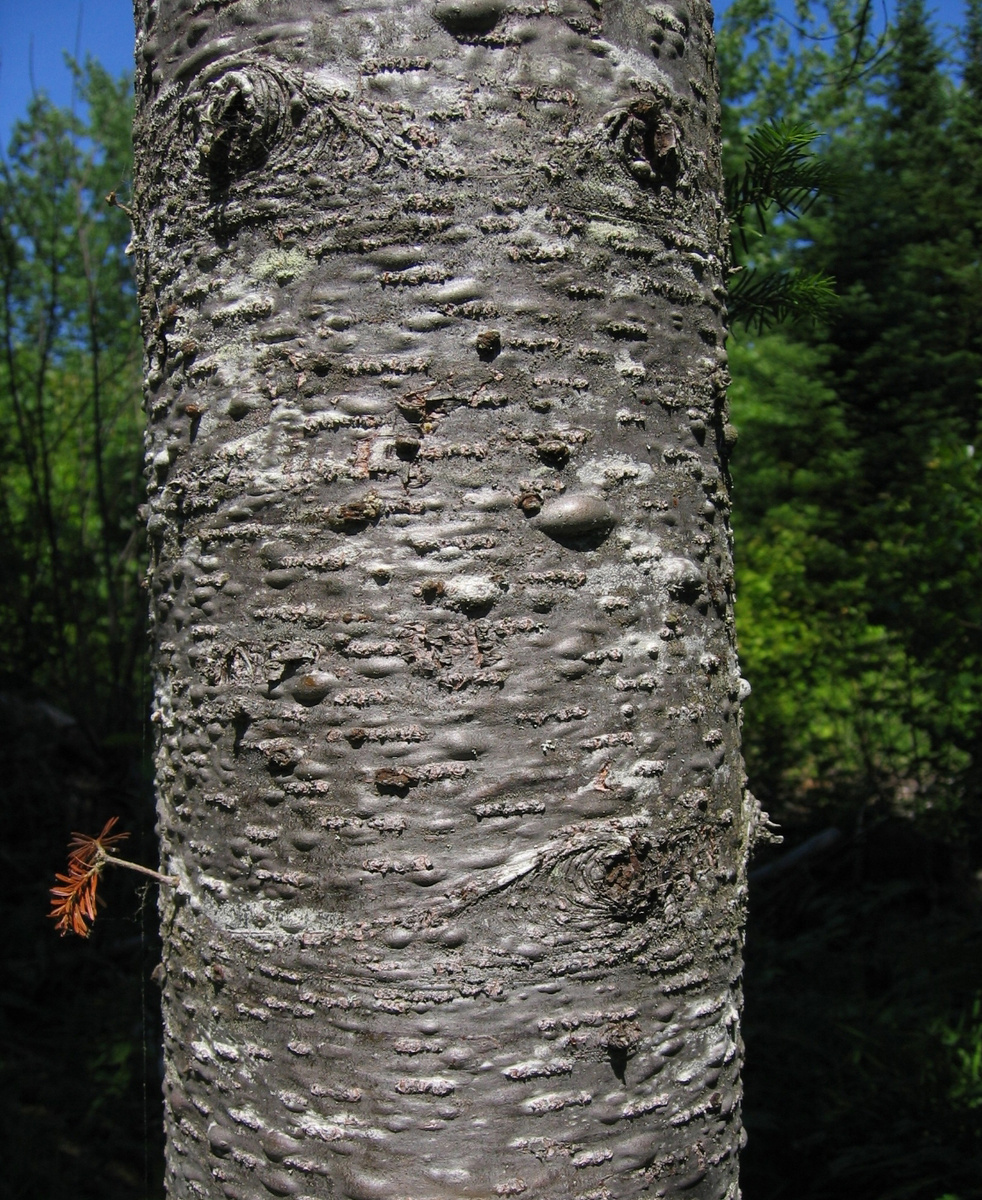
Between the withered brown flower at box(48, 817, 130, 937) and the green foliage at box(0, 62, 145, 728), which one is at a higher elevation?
the green foliage at box(0, 62, 145, 728)

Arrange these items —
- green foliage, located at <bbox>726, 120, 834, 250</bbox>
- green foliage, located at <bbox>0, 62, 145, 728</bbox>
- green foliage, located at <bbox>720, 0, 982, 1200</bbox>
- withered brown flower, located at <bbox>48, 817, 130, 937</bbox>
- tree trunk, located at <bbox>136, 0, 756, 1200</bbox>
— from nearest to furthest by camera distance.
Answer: tree trunk, located at <bbox>136, 0, 756, 1200</bbox>
withered brown flower, located at <bbox>48, 817, 130, 937</bbox>
green foliage, located at <bbox>726, 120, 834, 250</bbox>
green foliage, located at <bbox>720, 0, 982, 1200</bbox>
green foliage, located at <bbox>0, 62, 145, 728</bbox>

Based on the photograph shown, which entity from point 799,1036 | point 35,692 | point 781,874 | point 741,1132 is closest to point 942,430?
point 781,874

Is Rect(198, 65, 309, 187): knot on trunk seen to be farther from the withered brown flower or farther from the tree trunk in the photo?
the withered brown flower

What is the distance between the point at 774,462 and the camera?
8672 mm

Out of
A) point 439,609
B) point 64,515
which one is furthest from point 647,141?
point 64,515

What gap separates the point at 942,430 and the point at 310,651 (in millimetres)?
7303

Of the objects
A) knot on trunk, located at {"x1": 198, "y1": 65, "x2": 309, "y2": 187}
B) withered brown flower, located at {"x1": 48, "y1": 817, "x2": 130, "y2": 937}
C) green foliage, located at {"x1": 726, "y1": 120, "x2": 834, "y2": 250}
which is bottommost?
withered brown flower, located at {"x1": 48, "y1": 817, "x2": 130, "y2": 937}

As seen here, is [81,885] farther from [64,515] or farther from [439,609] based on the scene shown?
[64,515]

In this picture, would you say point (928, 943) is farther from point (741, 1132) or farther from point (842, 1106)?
point (741, 1132)

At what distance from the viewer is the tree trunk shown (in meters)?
0.97

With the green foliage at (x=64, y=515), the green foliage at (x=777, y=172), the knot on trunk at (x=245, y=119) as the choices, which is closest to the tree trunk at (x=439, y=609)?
the knot on trunk at (x=245, y=119)

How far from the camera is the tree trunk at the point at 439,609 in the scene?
3.19ft

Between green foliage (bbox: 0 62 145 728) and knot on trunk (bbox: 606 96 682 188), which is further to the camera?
green foliage (bbox: 0 62 145 728)

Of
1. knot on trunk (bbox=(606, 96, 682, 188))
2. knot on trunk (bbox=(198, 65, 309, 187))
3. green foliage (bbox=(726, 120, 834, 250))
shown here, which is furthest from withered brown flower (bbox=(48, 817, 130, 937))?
green foliage (bbox=(726, 120, 834, 250))
